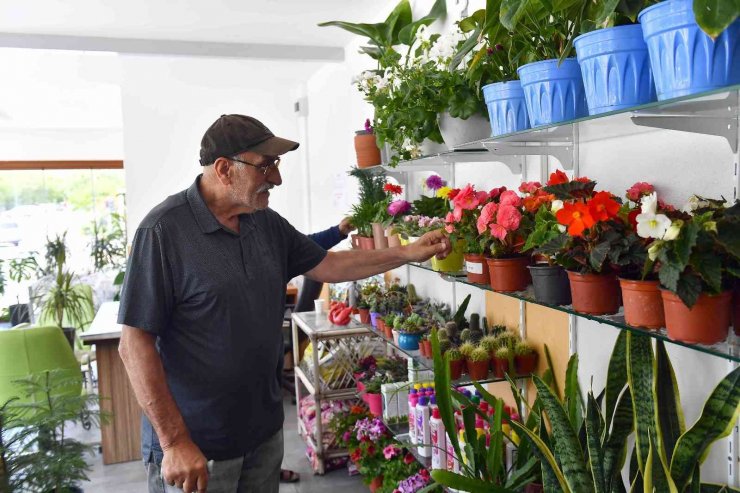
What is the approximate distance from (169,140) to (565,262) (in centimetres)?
565

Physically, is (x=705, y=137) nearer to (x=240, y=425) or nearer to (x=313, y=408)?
(x=240, y=425)

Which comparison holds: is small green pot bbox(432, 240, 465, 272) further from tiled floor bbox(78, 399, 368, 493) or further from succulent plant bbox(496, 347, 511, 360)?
tiled floor bbox(78, 399, 368, 493)

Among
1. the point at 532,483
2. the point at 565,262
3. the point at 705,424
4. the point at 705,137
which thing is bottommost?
the point at 532,483

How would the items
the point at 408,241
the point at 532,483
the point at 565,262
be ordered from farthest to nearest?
the point at 408,241 → the point at 532,483 → the point at 565,262

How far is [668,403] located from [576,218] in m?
0.51

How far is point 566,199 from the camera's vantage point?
4.40 feet

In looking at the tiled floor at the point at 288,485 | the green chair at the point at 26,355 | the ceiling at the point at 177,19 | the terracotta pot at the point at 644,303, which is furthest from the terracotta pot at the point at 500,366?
the green chair at the point at 26,355

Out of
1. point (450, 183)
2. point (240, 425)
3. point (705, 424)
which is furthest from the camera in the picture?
point (450, 183)

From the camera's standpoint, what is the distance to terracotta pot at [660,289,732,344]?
0.99m

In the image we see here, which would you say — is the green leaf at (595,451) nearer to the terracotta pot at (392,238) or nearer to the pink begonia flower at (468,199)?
the pink begonia flower at (468,199)

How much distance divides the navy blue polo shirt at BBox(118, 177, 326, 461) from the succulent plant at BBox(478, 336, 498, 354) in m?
0.76

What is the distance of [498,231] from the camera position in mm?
1517

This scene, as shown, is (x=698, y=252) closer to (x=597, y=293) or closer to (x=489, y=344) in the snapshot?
(x=597, y=293)

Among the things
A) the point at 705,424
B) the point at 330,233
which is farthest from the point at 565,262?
the point at 330,233
